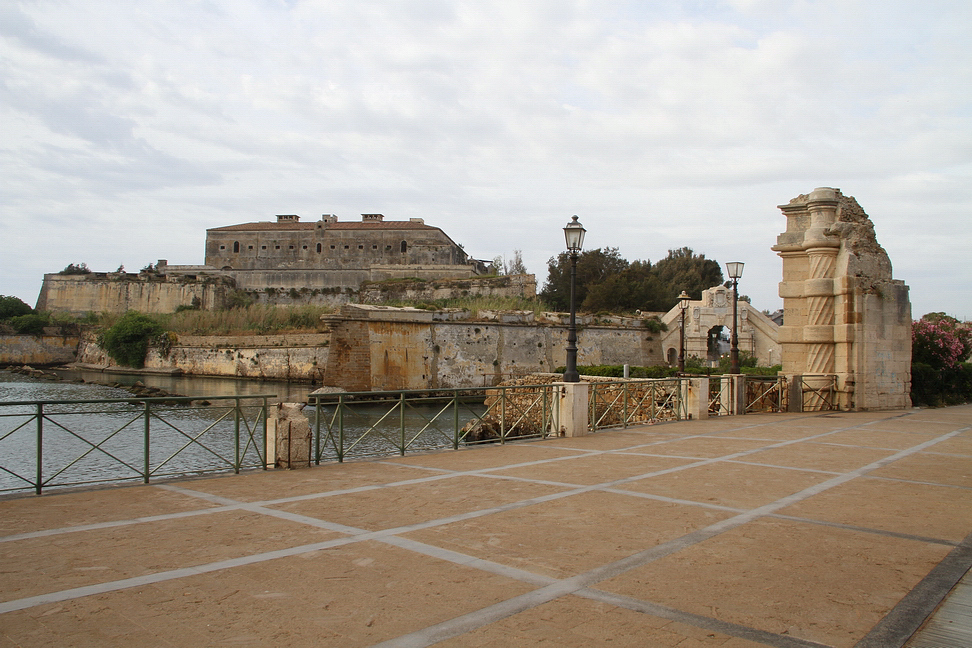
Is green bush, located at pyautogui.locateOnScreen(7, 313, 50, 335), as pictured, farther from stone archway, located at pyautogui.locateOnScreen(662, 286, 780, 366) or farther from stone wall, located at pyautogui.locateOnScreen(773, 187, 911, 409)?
stone wall, located at pyautogui.locateOnScreen(773, 187, 911, 409)

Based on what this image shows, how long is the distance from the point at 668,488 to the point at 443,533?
275 cm

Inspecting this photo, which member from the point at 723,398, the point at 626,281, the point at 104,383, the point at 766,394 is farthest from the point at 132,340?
the point at 766,394

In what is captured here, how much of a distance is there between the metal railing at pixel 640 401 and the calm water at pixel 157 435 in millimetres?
2739

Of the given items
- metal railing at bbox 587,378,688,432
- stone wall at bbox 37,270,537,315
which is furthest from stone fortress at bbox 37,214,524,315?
metal railing at bbox 587,378,688,432

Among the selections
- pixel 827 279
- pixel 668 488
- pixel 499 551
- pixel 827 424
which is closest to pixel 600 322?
pixel 827 279

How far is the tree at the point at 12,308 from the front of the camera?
54406 millimetres

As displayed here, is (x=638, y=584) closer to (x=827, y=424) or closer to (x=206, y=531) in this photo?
(x=206, y=531)

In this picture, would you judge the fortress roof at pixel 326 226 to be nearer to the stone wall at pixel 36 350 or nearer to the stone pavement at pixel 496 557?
the stone wall at pixel 36 350

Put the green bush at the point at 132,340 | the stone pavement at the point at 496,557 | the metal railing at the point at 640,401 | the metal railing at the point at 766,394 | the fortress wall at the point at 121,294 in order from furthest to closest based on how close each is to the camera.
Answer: the fortress wall at the point at 121,294 → the green bush at the point at 132,340 → the metal railing at the point at 766,394 → the metal railing at the point at 640,401 → the stone pavement at the point at 496,557

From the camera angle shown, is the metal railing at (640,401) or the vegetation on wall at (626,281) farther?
the vegetation on wall at (626,281)

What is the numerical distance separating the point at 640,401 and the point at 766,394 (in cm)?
379

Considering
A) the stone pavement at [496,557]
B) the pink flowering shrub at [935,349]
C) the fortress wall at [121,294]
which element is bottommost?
the stone pavement at [496,557]

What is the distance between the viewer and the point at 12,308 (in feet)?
180

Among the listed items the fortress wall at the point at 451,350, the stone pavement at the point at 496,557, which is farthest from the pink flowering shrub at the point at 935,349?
the fortress wall at the point at 451,350
